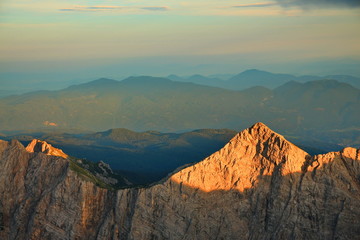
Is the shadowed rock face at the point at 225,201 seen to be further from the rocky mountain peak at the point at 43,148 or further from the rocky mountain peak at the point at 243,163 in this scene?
the rocky mountain peak at the point at 43,148

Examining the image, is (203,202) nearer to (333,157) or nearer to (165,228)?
(165,228)

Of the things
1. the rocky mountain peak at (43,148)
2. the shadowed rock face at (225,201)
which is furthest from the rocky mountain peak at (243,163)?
the rocky mountain peak at (43,148)

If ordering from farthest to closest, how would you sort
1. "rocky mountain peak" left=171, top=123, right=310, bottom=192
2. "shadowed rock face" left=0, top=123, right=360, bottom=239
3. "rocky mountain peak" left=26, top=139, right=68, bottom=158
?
"rocky mountain peak" left=26, top=139, right=68, bottom=158
"rocky mountain peak" left=171, top=123, right=310, bottom=192
"shadowed rock face" left=0, top=123, right=360, bottom=239

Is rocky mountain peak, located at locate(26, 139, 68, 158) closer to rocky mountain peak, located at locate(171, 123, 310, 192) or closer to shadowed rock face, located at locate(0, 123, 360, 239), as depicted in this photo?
shadowed rock face, located at locate(0, 123, 360, 239)

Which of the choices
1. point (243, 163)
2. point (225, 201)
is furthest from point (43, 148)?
point (243, 163)

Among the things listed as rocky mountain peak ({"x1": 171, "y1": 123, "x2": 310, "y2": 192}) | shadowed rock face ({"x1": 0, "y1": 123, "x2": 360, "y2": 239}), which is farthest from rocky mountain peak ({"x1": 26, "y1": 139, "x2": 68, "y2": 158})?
rocky mountain peak ({"x1": 171, "y1": 123, "x2": 310, "y2": 192})

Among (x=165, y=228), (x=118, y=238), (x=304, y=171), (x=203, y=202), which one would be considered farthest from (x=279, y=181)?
(x=118, y=238)
